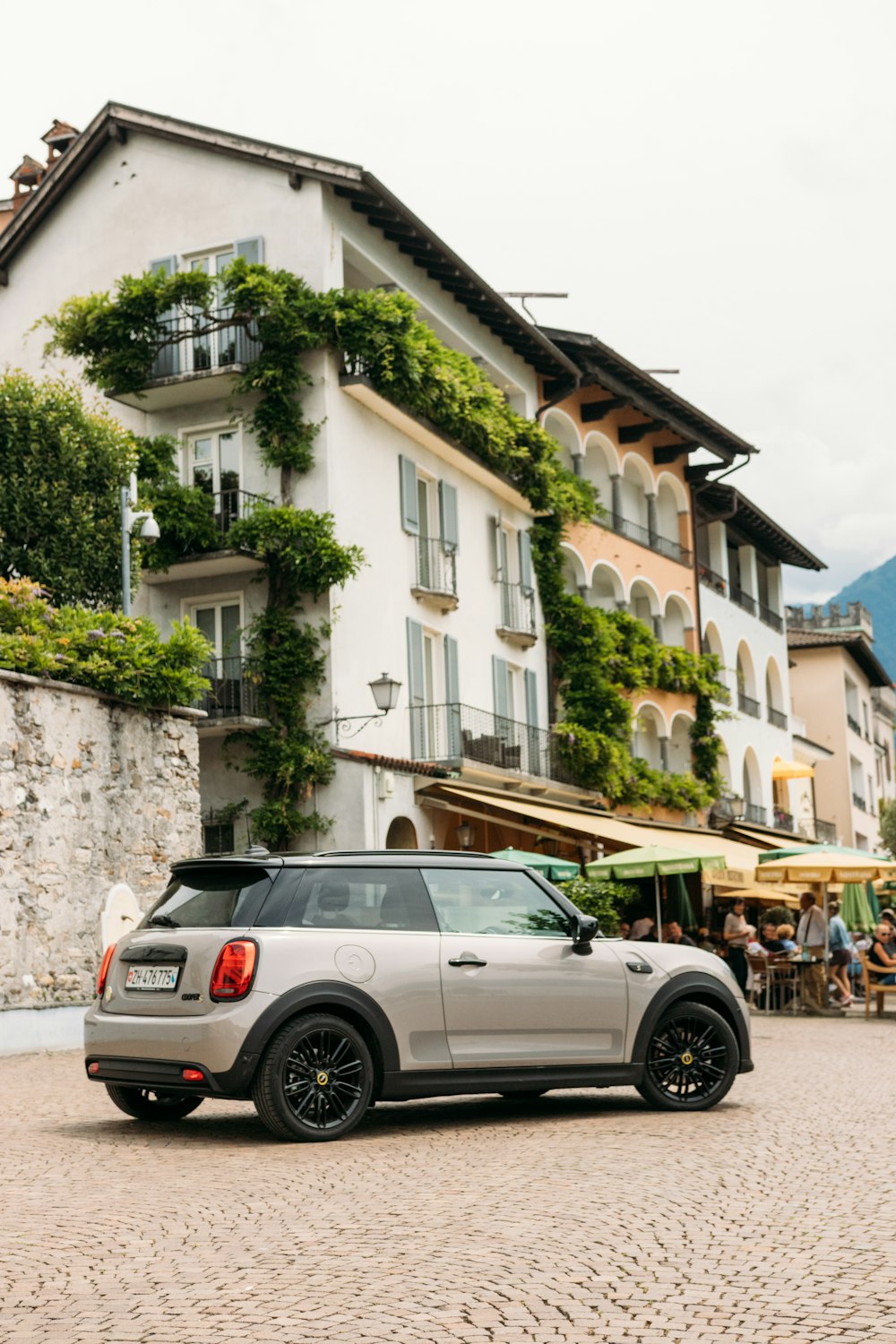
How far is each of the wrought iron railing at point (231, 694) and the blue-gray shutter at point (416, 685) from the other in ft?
11.2

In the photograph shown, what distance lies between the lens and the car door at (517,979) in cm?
1026

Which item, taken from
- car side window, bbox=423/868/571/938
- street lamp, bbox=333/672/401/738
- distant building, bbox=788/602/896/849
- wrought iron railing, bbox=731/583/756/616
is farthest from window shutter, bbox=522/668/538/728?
distant building, bbox=788/602/896/849

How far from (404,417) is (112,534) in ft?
21.4

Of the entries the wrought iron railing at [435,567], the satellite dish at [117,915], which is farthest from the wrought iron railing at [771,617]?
the satellite dish at [117,915]

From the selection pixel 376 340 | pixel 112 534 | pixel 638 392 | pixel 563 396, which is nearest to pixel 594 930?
pixel 112 534

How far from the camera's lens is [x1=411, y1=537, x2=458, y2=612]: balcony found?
3138 cm

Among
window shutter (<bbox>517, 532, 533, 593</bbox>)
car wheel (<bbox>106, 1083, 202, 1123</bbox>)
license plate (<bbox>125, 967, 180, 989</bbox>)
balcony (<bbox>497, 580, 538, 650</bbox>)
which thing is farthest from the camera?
window shutter (<bbox>517, 532, 533, 593</bbox>)

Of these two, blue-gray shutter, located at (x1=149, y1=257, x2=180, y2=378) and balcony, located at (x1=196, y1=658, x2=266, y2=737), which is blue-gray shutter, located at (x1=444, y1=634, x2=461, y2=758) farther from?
blue-gray shutter, located at (x1=149, y1=257, x2=180, y2=378)

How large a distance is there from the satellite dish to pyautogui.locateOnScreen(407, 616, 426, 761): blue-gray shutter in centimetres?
1039

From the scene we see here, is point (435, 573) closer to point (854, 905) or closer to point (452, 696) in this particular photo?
point (452, 696)

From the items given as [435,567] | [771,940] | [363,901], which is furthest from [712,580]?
[363,901]

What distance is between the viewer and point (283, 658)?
91.7ft

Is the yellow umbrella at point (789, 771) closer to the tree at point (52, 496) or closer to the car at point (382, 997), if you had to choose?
the tree at point (52, 496)

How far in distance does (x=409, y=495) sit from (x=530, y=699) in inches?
271
